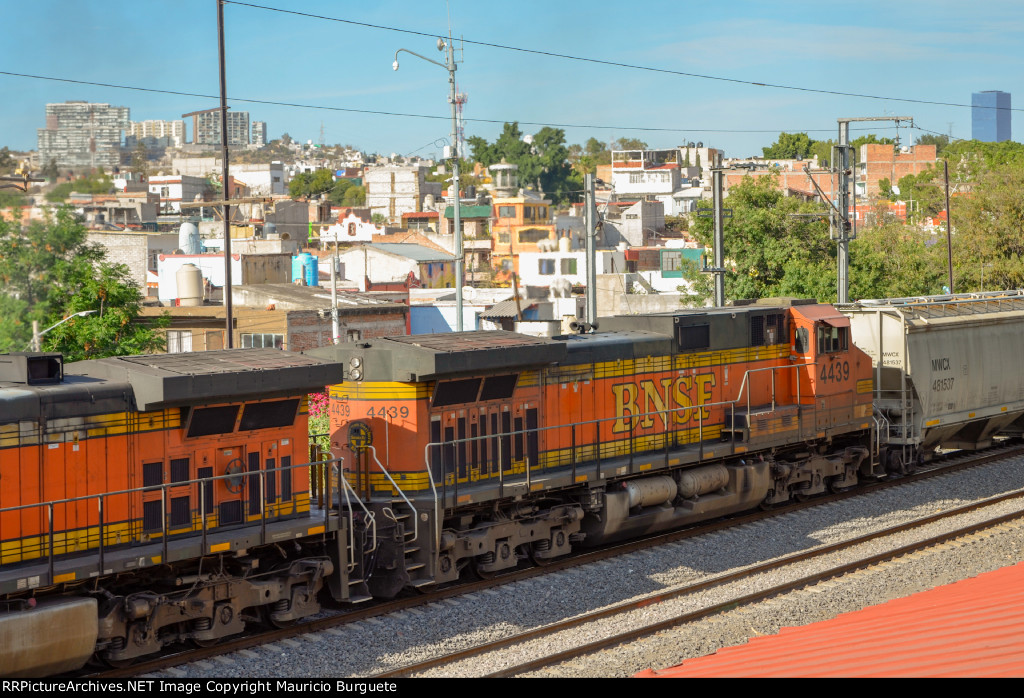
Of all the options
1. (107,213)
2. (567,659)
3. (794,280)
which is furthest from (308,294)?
(107,213)

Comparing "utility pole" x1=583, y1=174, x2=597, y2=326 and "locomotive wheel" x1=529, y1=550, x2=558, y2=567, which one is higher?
"utility pole" x1=583, y1=174, x2=597, y2=326

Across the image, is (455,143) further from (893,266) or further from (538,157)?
(538,157)

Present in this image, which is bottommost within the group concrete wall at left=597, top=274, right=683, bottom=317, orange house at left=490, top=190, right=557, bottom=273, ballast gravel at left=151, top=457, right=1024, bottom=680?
ballast gravel at left=151, top=457, right=1024, bottom=680

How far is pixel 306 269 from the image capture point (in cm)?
5241

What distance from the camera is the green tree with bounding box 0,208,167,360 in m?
25.2

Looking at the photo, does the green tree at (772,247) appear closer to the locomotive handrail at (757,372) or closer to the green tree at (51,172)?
the locomotive handrail at (757,372)

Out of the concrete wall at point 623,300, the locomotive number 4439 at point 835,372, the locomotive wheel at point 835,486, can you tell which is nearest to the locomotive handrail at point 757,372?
the locomotive number 4439 at point 835,372

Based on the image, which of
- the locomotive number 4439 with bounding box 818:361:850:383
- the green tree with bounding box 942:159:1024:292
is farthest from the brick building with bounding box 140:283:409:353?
the green tree with bounding box 942:159:1024:292

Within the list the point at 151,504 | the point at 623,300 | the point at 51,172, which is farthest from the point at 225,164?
the point at 623,300

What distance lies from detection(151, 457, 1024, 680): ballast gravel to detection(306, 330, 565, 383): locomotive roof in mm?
2788

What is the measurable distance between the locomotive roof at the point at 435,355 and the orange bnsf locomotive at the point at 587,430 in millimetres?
24

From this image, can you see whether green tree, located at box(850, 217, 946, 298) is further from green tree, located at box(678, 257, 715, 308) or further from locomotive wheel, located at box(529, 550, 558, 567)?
locomotive wheel, located at box(529, 550, 558, 567)

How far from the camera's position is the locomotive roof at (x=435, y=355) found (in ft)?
42.1

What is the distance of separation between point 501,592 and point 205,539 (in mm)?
4011
